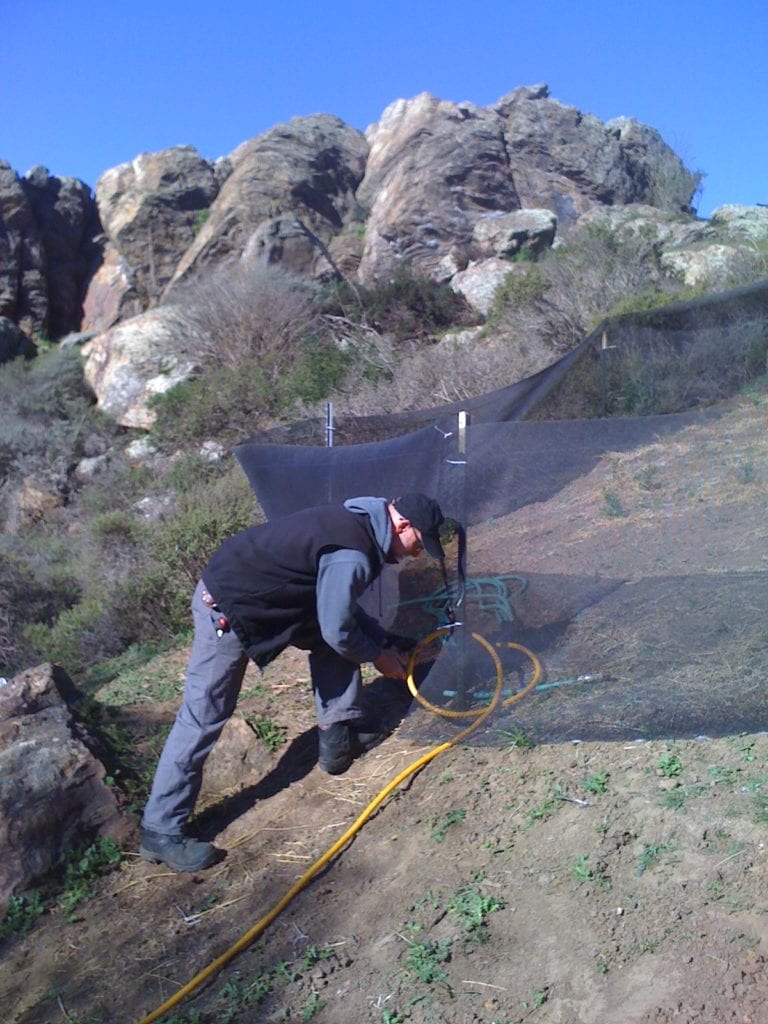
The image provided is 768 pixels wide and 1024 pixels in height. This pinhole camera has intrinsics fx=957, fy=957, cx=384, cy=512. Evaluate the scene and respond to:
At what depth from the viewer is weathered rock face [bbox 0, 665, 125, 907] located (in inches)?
160

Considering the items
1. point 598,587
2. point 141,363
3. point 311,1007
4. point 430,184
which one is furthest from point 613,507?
point 430,184

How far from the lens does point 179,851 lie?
4059 mm

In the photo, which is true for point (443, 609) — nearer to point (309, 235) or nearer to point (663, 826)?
point (663, 826)

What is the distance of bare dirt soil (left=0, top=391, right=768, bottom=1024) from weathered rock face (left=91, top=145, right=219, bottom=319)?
25129 mm

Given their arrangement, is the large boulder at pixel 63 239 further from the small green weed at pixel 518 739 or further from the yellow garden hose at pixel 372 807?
the small green weed at pixel 518 739

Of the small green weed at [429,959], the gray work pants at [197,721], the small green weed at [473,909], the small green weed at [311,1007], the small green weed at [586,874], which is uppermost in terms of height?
the gray work pants at [197,721]

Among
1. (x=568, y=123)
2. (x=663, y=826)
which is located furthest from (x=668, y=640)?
(x=568, y=123)

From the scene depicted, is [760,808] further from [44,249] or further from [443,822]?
[44,249]

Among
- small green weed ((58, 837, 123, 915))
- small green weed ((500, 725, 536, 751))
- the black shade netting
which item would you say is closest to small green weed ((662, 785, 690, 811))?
the black shade netting

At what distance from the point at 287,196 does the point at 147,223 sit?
15.3 feet

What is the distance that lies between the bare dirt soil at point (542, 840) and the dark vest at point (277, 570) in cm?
91

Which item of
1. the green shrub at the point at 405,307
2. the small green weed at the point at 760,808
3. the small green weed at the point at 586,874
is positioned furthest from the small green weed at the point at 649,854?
the green shrub at the point at 405,307

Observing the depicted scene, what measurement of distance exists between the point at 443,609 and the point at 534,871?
1.91 metres

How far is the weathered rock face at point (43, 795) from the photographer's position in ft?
13.3
